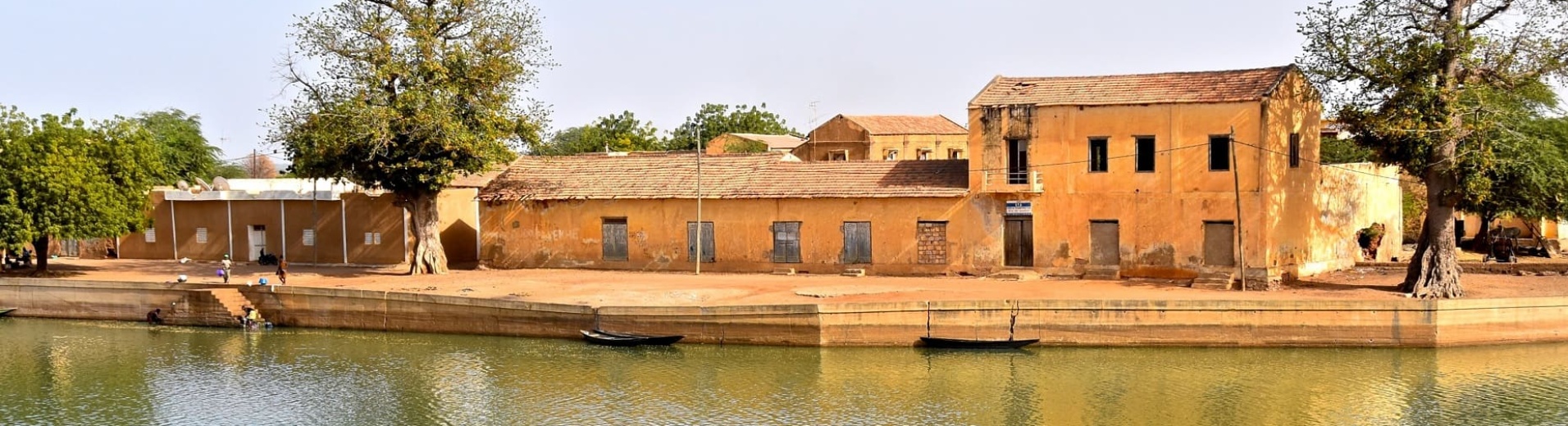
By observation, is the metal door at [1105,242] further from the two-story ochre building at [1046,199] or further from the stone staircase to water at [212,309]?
the stone staircase to water at [212,309]

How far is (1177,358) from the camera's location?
22562mm

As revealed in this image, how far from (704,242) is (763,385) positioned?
10.1 meters

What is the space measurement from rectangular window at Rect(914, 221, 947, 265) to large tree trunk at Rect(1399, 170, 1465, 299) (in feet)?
29.6

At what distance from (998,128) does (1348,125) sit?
675cm

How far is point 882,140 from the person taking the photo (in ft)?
150

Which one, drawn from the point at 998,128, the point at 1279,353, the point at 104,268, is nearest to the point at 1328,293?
the point at 1279,353

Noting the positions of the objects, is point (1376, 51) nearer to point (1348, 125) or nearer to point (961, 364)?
point (1348, 125)

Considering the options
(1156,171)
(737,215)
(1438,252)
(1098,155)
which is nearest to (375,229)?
(737,215)

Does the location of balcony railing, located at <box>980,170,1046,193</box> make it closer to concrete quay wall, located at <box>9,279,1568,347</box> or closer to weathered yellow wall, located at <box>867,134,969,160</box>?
concrete quay wall, located at <box>9,279,1568,347</box>

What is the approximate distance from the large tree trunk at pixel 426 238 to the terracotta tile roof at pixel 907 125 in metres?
18.0

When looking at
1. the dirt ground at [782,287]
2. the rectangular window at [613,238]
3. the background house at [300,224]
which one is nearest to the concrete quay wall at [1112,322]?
the dirt ground at [782,287]

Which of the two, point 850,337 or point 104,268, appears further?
point 104,268

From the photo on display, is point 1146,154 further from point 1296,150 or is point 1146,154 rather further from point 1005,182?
point 1296,150

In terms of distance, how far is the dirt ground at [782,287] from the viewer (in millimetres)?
24938
